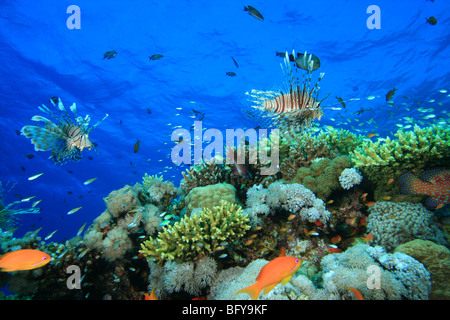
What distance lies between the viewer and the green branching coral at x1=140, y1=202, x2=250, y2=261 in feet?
11.2

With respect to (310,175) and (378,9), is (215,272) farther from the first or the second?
(378,9)

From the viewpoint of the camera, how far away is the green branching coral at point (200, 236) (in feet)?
11.2

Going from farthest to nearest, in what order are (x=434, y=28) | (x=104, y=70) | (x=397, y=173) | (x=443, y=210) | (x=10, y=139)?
(x=10, y=139) < (x=104, y=70) < (x=434, y=28) < (x=397, y=173) < (x=443, y=210)

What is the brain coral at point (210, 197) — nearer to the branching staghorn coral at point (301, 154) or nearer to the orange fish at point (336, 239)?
the branching staghorn coral at point (301, 154)

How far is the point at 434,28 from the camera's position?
1533 cm

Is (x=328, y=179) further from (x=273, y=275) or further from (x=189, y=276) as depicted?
(x=189, y=276)

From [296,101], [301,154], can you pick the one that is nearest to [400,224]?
[301,154]

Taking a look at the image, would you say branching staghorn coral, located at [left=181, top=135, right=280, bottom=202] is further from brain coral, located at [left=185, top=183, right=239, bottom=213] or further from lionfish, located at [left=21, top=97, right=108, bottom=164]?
lionfish, located at [left=21, top=97, right=108, bottom=164]

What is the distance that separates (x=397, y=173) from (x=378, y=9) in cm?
1656

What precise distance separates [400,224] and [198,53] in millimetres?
18358

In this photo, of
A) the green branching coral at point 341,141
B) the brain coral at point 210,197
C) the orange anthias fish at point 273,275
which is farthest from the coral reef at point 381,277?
the green branching coral at point 341,141

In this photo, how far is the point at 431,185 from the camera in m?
3.65

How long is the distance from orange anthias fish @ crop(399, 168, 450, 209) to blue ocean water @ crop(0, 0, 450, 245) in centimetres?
879
